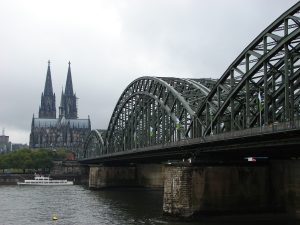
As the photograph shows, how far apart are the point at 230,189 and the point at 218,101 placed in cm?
1266

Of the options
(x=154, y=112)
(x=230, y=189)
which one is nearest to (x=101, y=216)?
(x=230, y=189)

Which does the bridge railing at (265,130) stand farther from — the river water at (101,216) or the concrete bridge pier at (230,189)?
the river water at (101,216)

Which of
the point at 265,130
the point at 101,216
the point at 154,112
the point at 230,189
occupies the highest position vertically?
the point at 154,112

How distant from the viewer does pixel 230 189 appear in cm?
5641

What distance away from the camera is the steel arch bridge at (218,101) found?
51594 mm

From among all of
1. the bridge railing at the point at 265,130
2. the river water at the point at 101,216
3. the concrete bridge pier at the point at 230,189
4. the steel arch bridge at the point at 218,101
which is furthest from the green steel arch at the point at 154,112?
the bridge railing at the point at 265,130

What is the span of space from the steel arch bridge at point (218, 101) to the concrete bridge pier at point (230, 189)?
438cm

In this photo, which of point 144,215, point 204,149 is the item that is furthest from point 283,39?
point 144,215

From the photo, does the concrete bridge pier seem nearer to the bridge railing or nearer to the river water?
the river water

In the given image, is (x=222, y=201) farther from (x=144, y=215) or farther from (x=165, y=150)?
(x=165, y=150)

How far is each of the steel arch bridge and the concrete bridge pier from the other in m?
4.38

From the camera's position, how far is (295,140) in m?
44.9

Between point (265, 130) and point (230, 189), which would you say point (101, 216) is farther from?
point (265, 130)

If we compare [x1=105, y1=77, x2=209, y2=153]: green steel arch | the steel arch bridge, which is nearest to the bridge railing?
the steel arch bridge
